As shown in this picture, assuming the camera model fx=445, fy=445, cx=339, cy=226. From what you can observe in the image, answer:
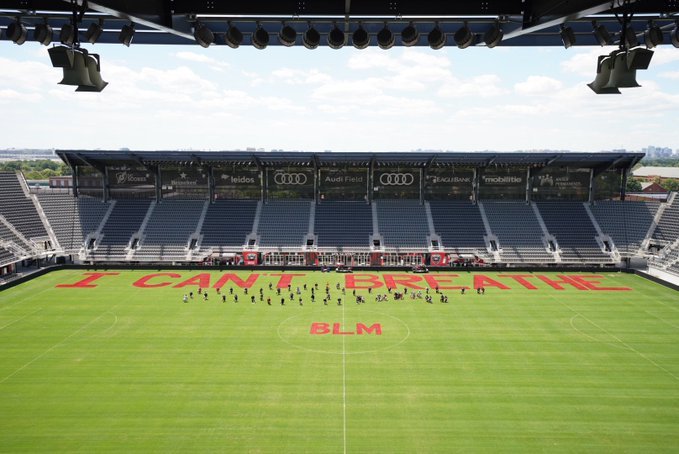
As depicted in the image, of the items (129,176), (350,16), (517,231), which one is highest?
(350,16)

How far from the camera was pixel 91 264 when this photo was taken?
5175 centimetres

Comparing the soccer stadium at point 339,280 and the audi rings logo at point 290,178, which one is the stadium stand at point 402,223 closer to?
the soccer stadium at point 339,280

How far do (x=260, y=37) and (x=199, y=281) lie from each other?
127 feet

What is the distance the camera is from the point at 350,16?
11.0 m

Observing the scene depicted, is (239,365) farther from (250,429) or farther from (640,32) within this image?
(640,32)

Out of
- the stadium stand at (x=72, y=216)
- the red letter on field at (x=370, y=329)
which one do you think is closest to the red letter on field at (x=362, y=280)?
the red letter on field at (x=370, y=329)

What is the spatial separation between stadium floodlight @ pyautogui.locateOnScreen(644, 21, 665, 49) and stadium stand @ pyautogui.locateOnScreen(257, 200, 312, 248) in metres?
47.4

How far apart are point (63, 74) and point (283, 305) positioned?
30062 mm

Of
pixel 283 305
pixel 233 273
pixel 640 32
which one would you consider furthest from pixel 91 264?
pixel 640 32

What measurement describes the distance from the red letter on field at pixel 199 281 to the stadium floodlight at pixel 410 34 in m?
38.0

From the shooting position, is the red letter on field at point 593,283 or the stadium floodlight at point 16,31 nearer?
the stadium floodlight at point 16,31

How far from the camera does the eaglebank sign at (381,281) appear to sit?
4481 centimetres

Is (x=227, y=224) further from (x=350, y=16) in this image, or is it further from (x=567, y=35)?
(x=567, y=35)

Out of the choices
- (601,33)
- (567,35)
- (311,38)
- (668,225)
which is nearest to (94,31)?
(311,38)
